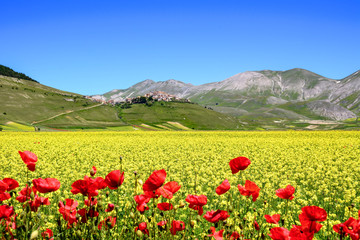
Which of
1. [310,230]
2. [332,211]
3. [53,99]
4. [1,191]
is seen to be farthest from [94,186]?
[53,99]

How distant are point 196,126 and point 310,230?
14292 centimetres

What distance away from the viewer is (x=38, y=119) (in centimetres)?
12056

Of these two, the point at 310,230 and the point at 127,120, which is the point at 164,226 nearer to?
the point at 310,230

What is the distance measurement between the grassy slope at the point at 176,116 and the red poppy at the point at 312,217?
423 feet

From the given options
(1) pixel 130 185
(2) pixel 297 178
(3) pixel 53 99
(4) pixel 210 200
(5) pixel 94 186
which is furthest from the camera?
(3) pixel 53 99

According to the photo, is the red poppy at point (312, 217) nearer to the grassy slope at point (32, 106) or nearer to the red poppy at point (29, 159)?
the red poppy at point (29, 159)

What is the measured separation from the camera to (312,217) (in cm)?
225

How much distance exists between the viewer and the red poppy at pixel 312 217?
86.1 inches

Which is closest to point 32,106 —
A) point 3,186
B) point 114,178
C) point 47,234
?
point 3,186

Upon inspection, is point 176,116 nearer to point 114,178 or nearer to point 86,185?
point 86,185

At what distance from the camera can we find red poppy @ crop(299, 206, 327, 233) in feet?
7.18

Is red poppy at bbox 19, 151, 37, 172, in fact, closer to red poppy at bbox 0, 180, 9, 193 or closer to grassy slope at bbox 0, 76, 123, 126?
red poppy at bbox 0, 180, 9, 193

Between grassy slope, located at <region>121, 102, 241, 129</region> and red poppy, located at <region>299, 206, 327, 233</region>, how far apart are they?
128909 mm

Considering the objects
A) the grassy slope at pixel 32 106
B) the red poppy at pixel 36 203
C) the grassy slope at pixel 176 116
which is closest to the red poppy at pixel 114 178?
the red poppy at pixel 36 203
